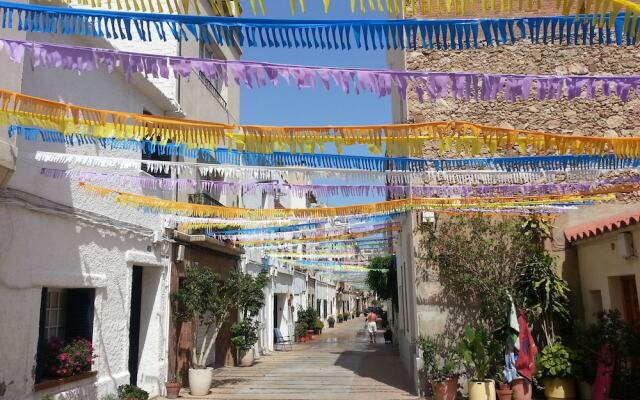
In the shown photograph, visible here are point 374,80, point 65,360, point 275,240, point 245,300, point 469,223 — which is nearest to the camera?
point 374,80

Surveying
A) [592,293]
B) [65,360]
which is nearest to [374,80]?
[65,360]

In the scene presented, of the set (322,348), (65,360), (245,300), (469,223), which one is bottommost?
(322,348)

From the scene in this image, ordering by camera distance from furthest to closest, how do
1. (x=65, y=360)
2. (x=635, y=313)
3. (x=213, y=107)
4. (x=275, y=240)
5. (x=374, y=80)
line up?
(x=213, y=107)
(x=275, y=240)
(x=635, y=313)
(x=65, y=360)
(x=374, y=80)

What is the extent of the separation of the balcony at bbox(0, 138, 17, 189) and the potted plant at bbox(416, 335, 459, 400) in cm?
753

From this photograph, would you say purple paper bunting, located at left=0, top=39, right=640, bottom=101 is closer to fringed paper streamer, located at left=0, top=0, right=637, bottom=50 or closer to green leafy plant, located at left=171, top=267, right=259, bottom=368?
fringed paper streamer, located at left=0, top=0, right=637, bottom=50

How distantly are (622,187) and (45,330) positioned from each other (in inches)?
354

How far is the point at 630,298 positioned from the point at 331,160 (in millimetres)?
6164

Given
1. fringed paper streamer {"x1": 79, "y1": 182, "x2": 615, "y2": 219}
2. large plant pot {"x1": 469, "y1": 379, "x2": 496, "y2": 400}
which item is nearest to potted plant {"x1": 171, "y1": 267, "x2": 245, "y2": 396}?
fringed paper streamer {"x1": 79, "y1": 182, "x2": 615, "y2": 219}

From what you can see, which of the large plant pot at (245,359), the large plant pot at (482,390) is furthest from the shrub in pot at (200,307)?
the large plant pot at (482,390)

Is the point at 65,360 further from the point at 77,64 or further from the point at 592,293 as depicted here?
the point at 592,293

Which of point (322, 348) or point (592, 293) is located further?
point (322, 348)

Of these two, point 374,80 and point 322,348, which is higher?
point 374,80

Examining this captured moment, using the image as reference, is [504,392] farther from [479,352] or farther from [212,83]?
[212,83]

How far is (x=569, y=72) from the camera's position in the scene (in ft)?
36.2
